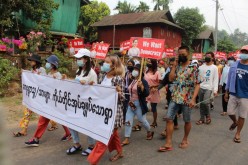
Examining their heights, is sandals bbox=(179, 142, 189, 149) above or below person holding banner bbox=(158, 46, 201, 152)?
below

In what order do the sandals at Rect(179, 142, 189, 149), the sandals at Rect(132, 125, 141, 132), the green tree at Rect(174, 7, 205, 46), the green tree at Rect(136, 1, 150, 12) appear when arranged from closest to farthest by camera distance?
the sandals at Rect(179, 142, 189, 149), the sandals at Rect(132, 125, 141, 132), the green tree at Rect(174, 7, 205, 46), the green tree at Rect(136, 1, 150, 12)

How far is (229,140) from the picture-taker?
5.86 m

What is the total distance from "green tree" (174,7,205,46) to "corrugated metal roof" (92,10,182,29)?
4.58 metres

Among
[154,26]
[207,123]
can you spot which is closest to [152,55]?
[207,123]

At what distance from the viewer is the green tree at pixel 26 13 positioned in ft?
44.5

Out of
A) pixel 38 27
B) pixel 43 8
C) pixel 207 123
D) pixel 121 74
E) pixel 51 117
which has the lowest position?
pixel 207 123

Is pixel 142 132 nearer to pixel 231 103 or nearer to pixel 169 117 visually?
pixel 169 117

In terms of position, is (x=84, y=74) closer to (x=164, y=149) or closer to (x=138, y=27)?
(x=164, y=149)

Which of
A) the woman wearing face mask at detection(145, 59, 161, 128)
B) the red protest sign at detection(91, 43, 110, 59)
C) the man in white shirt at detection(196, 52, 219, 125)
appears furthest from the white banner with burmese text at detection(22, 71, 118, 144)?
the man in white shirt at detection(196, 52, 219, 125)

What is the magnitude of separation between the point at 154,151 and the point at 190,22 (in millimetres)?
39810

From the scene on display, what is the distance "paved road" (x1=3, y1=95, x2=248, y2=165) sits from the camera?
448 cm

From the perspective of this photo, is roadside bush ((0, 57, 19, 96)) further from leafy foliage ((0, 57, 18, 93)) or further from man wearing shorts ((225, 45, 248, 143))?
man wearing shorts ((225, 45, 248, 143))

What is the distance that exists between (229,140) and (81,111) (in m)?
3.31

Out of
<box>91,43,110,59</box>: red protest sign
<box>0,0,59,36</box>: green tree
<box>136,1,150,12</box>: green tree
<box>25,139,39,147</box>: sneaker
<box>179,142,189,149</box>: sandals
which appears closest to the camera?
<box>25,139,39,147</box>: sneaker
